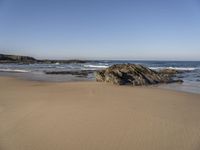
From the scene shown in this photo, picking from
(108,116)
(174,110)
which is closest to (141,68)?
(174,110)

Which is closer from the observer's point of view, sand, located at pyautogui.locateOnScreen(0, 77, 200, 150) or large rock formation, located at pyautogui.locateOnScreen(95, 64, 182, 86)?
sand, located at pyautogui.locateOnScreen(0, 77, 200, 150)

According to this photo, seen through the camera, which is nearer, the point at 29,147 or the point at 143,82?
the point at 29,147

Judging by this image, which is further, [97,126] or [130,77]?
[130,77]

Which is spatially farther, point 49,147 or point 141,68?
point 141,68

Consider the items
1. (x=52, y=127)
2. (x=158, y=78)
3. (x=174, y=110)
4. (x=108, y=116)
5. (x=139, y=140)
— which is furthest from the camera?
(x=158, y=78)

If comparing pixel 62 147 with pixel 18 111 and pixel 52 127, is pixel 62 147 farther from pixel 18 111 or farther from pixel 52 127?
pixel 18 111

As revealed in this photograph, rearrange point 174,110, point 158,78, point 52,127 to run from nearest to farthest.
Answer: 1. point 52,127
2. point 174,110
3. point 158,78

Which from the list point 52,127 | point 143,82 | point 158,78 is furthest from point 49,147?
point 158,78

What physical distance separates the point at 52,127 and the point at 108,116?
1364 millimetres

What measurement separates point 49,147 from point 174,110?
3.65 meters

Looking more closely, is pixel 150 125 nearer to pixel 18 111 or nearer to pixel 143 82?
pixel 18 111

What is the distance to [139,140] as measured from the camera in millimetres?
4000

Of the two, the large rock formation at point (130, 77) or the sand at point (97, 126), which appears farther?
the large rock formation at point (130, 77)

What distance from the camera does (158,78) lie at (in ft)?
49.2
